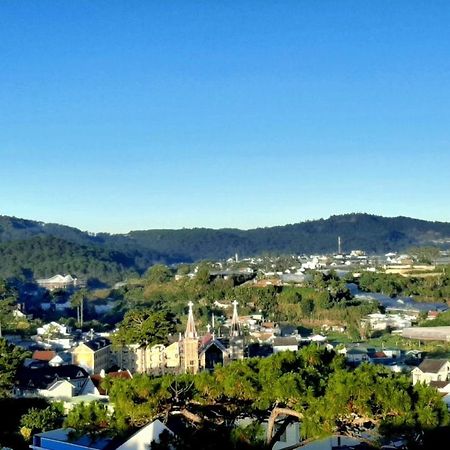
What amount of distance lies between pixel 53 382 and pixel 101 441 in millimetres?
12025

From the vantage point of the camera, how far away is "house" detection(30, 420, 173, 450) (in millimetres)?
10792

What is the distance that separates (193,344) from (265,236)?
169m

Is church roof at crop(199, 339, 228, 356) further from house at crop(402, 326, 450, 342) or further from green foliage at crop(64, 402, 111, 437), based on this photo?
house at crop(402, 326, 450, 342)

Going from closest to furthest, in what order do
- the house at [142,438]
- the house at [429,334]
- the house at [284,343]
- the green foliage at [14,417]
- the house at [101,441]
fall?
the house at [101,441], the house at [142,438], the green foliage at [14,417], the house at [284,343], the house at [429,334]

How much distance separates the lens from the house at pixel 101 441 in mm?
10792

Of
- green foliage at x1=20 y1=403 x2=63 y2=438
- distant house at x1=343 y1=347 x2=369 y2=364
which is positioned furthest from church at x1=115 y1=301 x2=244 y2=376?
green foliage at x1=20 y1=403 x2=63 y2=438

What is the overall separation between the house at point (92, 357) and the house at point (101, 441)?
16509 mm

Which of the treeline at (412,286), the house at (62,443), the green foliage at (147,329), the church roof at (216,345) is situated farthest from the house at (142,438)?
the treeline at (412,286)

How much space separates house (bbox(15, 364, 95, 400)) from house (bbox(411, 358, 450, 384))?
11.2 metres

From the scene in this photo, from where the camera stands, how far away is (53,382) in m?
23.8

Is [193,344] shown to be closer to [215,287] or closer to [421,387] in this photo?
[421,387]

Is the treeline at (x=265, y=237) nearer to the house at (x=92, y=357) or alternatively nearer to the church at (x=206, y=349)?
the house at (x=92, y=357)

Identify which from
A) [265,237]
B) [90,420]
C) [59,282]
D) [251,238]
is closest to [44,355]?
[90,420]

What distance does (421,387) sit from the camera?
9.01 m
